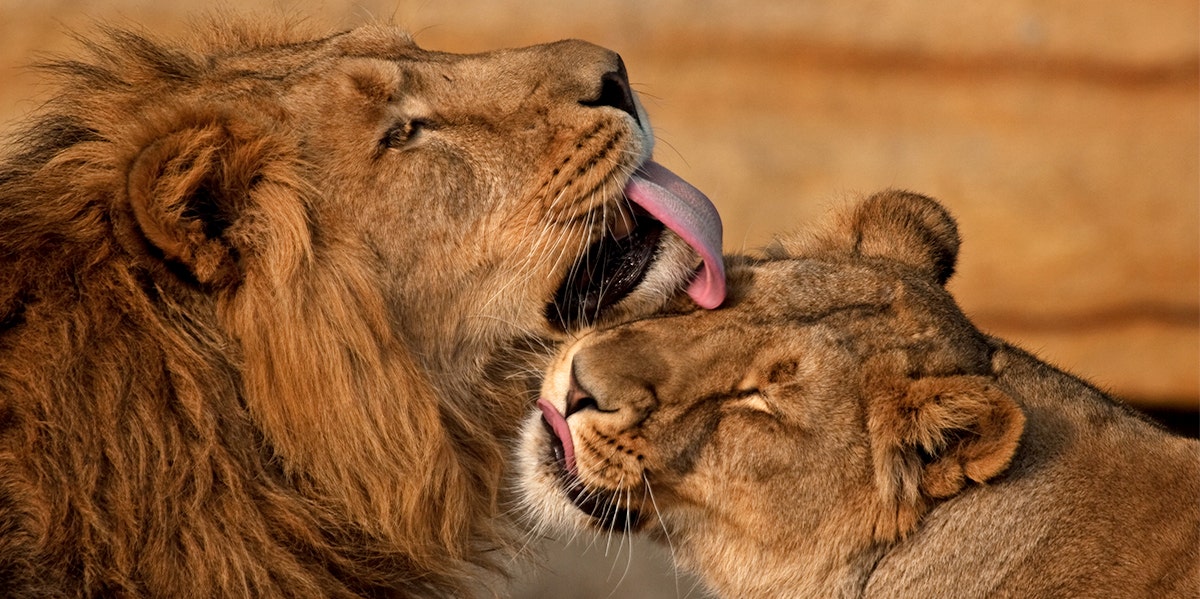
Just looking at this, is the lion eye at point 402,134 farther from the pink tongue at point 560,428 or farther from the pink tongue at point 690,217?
the pink tongue at point 560,428

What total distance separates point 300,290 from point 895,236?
1712 mm

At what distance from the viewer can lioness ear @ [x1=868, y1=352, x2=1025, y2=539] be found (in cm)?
309

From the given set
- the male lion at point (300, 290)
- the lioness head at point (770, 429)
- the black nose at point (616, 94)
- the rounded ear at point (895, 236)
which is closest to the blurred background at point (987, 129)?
the rounded ear at point (895, 236)

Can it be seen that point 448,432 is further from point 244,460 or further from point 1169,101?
point 1169,101

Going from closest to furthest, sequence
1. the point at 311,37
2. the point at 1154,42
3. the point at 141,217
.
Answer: the point at 141,217, the point at 311,37, the point at 1154,42

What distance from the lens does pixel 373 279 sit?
3.39m

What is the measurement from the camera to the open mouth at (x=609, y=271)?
11.7ft

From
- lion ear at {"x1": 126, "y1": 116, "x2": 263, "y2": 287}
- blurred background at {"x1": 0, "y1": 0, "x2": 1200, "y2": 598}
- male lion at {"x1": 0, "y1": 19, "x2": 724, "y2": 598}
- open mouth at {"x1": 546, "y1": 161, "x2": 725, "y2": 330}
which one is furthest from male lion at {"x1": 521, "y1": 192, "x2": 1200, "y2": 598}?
blurred background at {"x1": 0, "y1": 0, "x2": 1200, "y2": 598}

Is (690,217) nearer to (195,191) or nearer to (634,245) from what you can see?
(634,245)

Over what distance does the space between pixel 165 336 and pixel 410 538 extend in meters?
0.81

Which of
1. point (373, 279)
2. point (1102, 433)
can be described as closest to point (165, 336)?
point (373, 279)

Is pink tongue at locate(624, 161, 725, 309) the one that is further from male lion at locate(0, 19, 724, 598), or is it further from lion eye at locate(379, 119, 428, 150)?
lion eye at locate(379, 119, 428, 150)

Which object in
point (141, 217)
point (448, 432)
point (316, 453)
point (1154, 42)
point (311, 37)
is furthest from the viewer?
point (1154, 42)

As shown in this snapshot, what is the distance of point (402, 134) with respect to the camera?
3475mm
